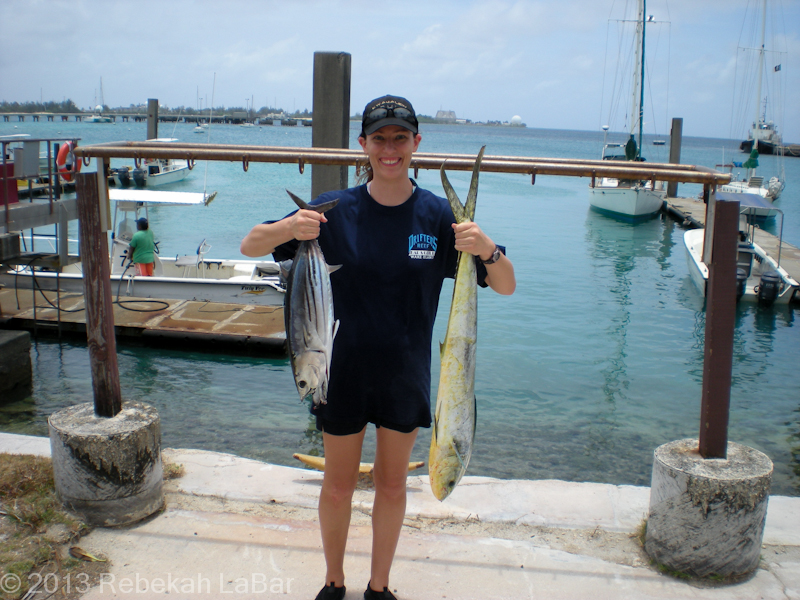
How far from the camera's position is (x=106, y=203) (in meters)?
Result: 3.26

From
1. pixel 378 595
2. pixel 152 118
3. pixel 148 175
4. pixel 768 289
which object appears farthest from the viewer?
pixel 148 175

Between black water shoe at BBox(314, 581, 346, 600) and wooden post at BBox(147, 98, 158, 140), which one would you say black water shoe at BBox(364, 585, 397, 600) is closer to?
black water shoe at BBox(314, 581, 346, 600)

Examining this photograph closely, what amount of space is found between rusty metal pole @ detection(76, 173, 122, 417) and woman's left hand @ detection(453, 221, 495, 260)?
2.07 meters

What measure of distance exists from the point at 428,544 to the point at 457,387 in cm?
124

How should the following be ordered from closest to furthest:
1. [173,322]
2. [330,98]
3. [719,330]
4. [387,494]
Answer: [387,494] < [719,330] < [330,98] < [173,322]

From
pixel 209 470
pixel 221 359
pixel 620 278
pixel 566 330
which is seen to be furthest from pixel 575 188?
pixel 209 470

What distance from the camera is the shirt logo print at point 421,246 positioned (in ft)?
7.15

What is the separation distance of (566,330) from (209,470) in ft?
33.7

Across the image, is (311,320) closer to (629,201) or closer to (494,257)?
(494,257)

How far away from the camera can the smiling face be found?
2141 millimetres

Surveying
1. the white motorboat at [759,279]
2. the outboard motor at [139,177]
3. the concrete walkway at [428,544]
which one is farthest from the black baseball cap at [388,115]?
the outboard motor at [139,177]

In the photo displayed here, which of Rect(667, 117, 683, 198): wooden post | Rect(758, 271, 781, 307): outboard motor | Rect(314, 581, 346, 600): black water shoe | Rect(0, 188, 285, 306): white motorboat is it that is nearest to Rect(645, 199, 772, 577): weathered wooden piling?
Rect(314, 581, 346, 600): black water shoe

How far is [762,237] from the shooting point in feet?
69.8

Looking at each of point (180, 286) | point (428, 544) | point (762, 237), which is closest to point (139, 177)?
point (180, 286)
